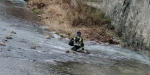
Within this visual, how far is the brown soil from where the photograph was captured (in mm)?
20047

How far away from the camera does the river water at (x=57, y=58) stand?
11.8 metres

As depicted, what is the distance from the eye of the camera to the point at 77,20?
22.4m

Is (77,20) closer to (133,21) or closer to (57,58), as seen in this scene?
(133,21)

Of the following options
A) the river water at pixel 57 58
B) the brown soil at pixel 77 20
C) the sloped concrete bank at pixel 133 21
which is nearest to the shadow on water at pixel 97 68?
the river water at pixel 57 58

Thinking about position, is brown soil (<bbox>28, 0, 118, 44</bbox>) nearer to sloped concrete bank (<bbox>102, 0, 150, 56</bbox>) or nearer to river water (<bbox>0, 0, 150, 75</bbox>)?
sloped concrete bank (<bbox>102, 0, 150, 56</bbox>)

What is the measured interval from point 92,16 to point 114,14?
178cm

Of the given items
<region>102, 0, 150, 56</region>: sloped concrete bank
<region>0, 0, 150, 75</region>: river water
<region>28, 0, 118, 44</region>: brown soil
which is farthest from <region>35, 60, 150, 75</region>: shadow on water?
<region>28, 0, 118, 44</region>: brown soil

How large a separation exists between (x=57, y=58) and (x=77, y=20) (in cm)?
917

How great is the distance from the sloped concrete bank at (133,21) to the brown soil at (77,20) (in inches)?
32.1

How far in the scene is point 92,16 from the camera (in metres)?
23.0

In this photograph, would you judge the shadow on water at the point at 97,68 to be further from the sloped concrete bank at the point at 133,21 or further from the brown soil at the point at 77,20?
the brown soil at the point at 77,20

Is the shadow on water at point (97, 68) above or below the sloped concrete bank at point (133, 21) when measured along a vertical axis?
below

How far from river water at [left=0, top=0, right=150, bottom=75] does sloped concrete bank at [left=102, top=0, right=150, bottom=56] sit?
2.76 feet

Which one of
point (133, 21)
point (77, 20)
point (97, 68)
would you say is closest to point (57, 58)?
point (97, 68)
